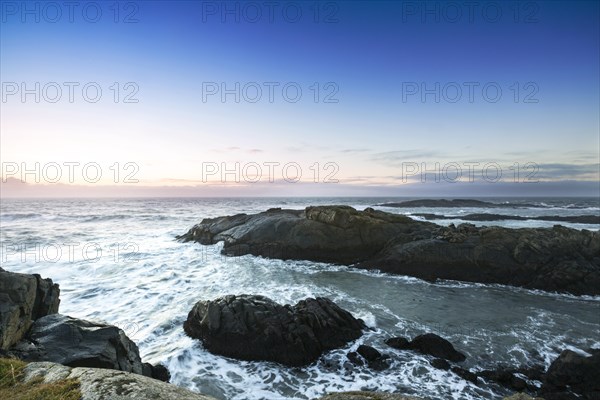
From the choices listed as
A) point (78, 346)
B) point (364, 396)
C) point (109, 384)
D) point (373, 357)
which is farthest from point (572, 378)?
point (78, 346)

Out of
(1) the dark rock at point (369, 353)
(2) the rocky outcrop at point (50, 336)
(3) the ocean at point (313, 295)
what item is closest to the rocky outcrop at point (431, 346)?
(3) the ocean at point (313, 295)

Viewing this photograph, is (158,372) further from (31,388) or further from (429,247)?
(429,247)

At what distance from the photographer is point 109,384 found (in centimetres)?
528

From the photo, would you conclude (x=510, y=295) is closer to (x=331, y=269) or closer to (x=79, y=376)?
(x=331, y=269)

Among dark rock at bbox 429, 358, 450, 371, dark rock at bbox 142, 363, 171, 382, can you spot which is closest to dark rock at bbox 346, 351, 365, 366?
dark rock at bbox 429, 358, 450, 371

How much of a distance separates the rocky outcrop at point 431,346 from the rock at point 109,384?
10.0 metres

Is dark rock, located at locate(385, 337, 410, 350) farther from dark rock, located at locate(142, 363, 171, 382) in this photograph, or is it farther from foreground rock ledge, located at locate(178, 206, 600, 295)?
foreground rock ledge, located at locate(178, 206, 600, 295)

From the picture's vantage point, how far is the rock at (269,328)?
1242 centimetres

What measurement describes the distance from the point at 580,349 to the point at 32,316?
22.0 meters

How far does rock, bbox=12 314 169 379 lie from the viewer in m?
8.36

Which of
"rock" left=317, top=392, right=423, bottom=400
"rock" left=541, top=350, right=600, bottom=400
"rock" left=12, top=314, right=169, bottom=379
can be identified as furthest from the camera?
"rock" left=541, top=350, right=600, bottom=400

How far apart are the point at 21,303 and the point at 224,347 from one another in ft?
23.5

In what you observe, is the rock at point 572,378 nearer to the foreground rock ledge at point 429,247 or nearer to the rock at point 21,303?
the foreground rock ledge at point 429,247

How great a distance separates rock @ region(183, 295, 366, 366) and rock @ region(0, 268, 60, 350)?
223 inches
